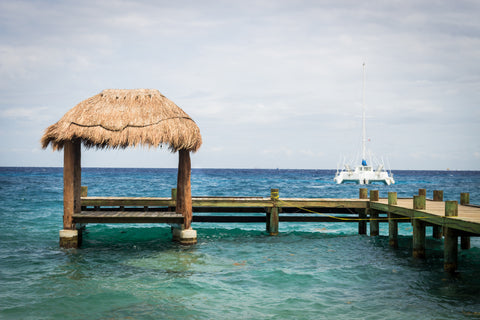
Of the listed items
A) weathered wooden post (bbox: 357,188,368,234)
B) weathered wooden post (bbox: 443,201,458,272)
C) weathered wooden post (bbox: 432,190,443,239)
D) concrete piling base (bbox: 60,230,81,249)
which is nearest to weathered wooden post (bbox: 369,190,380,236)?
weathered wooden post (bbox: 357,188,368,234)

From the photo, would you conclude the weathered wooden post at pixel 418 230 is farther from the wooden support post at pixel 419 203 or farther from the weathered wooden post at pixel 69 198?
the weathered wooden post at pixel 69 198

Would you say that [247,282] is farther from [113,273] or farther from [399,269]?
[399,269]

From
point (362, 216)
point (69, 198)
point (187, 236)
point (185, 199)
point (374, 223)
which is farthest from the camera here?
point (362, 216)

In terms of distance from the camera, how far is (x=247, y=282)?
414 inches

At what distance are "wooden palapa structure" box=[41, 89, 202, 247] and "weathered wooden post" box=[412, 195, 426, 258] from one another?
21.8ft

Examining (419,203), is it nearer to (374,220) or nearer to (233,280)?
(374,220)

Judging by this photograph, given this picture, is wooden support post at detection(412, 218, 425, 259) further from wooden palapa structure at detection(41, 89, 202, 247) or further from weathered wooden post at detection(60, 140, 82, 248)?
weathered wooden post at detection(60, 140, 82, 248)

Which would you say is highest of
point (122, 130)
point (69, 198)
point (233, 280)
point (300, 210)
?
point (122, 130)

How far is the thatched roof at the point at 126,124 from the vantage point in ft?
41.1

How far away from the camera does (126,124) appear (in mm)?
12664

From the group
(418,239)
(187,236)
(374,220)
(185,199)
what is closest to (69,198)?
(185,199)

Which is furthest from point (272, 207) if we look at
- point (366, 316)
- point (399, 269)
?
point (366, 316)

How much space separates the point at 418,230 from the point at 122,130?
9.00 meters

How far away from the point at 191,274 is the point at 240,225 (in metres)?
12.1
